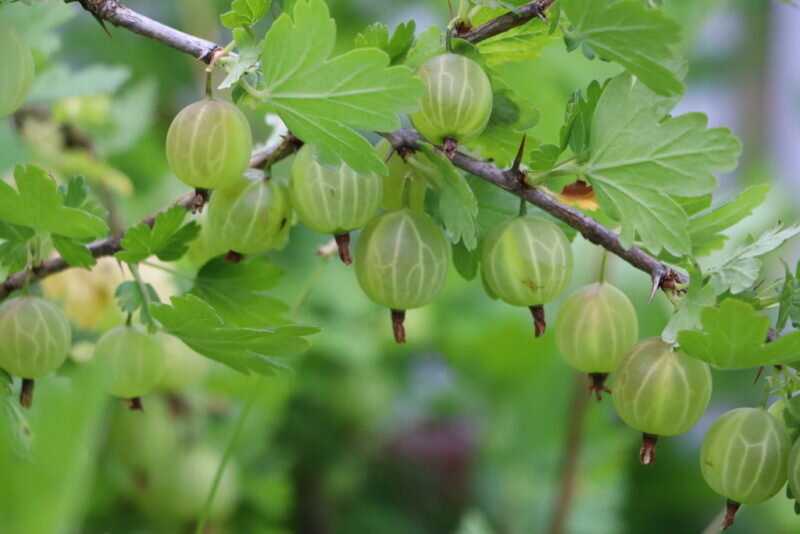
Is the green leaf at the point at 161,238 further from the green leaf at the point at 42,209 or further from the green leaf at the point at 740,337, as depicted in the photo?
the green leaf at the point at 740,337

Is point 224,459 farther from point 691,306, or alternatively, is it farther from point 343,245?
point 691,306

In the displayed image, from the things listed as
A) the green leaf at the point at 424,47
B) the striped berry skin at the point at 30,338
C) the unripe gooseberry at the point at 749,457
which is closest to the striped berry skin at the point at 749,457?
the unripe gooseberry at the point at 749,457

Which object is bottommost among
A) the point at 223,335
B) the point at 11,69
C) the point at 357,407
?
the point at 357,407

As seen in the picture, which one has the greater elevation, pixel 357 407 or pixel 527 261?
pixel 527 261

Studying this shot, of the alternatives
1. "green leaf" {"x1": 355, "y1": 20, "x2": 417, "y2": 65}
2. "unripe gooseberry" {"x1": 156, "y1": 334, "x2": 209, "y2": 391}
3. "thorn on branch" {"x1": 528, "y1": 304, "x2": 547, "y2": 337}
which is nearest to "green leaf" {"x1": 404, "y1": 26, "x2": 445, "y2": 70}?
"green leaf" {"x1": 355, "y1": 20, "x2": 417, "y2": 65}

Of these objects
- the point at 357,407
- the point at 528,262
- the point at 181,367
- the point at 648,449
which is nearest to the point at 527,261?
the point at 528,262

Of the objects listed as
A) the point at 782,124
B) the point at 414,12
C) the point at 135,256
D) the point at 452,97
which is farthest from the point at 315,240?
the point at 782,124

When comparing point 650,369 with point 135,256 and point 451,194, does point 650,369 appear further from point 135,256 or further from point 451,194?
point 135,256
